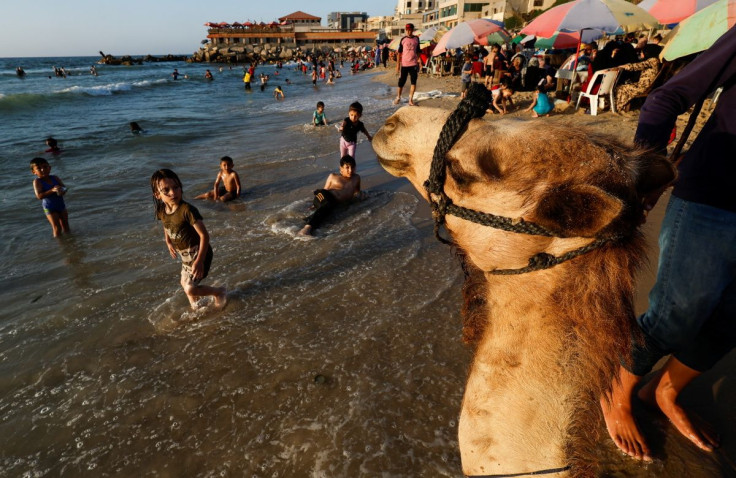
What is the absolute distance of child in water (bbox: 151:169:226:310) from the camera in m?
4.27

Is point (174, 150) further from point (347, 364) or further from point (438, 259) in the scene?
point (347, 364)

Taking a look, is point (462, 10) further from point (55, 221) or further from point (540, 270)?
point (540, 270)

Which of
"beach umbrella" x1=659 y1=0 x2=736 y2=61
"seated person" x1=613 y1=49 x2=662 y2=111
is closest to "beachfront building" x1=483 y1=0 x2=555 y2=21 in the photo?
"seated person" x1=613 y1=49 x2=662 y2=111

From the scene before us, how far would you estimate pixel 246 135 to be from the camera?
14727 millimetres

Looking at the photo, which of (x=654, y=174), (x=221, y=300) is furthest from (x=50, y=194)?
(x=654, y=174)

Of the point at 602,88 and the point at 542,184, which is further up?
the point at 602,88

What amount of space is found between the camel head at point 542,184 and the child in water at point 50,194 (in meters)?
7.60

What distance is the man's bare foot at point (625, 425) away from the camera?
234 cm

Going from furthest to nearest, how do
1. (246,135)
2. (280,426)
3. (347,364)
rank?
1. (246,135)
2. (347,364)
3. (280,426)

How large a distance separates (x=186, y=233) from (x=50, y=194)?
3.90 metres

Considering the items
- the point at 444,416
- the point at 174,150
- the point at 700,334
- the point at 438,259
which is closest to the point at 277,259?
the point at 438,259

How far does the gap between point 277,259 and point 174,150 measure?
979 cm

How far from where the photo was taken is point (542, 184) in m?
0.92

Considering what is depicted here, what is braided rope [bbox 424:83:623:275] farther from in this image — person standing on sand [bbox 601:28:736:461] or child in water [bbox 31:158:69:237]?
child in water [bbox 31:158:69:237]
